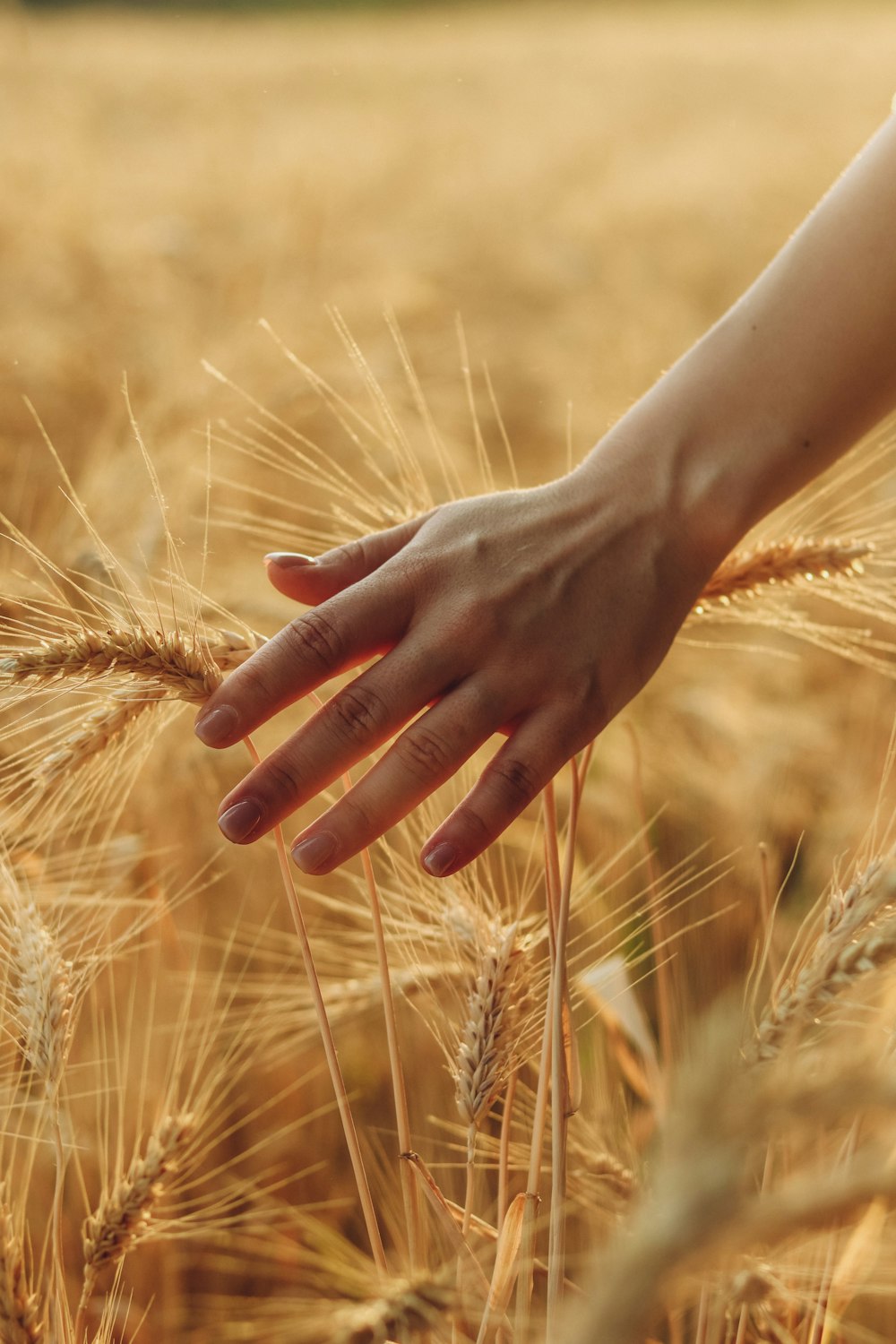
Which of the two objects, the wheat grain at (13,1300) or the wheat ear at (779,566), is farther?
the wheat ear at (779,566)

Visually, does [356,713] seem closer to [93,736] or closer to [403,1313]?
[93,736]

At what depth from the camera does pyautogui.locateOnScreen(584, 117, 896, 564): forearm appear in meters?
0.74

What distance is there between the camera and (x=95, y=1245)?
66 centimetres

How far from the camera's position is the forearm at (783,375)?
2.42 ft

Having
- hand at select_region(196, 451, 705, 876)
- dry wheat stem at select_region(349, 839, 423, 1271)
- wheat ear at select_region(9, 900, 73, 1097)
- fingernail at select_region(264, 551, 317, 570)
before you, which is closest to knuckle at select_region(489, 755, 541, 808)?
hand at select_region(196, 451, 705, 876)

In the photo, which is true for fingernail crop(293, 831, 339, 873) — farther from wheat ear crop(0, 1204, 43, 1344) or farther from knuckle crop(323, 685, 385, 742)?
wheat ear crop(0, 1204, 43, 1344)

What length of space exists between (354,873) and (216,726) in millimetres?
706

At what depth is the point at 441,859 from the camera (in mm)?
646

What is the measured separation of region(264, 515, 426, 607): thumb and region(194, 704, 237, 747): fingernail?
0.13 metres

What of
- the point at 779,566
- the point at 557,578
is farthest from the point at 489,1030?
the point at 779,566

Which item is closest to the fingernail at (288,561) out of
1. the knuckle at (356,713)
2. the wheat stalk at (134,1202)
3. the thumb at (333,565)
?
the thumb at (333,565)

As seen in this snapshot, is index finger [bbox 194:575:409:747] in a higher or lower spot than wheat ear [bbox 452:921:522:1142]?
higher

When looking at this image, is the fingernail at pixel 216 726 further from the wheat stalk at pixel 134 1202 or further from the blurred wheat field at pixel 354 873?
the wheat stalk at pixel 134 1202

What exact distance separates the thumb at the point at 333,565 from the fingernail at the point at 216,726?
135 mm
